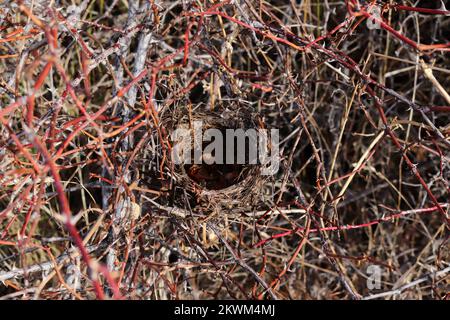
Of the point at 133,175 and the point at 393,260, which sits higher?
the point at 133,175

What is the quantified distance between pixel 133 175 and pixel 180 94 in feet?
1.14

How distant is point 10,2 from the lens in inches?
76.5

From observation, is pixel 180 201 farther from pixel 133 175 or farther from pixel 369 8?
pixel 369 8

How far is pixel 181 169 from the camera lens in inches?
83.4

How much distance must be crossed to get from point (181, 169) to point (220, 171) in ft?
1.42

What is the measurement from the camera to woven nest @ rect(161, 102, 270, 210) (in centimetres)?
208

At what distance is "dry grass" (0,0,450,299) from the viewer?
1.87 m

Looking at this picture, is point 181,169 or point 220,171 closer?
point 181,169

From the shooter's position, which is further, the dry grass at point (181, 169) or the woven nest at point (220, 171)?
the woven nest at point (220, 171)

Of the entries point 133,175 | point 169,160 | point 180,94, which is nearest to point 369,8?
point 180,94

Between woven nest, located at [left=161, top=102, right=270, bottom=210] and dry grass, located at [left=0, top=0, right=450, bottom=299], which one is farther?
woven nest, located at [left=161, top=102, right=270, bottom=210]

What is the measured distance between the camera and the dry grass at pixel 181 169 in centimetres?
187

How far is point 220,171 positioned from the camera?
99.5 inches
